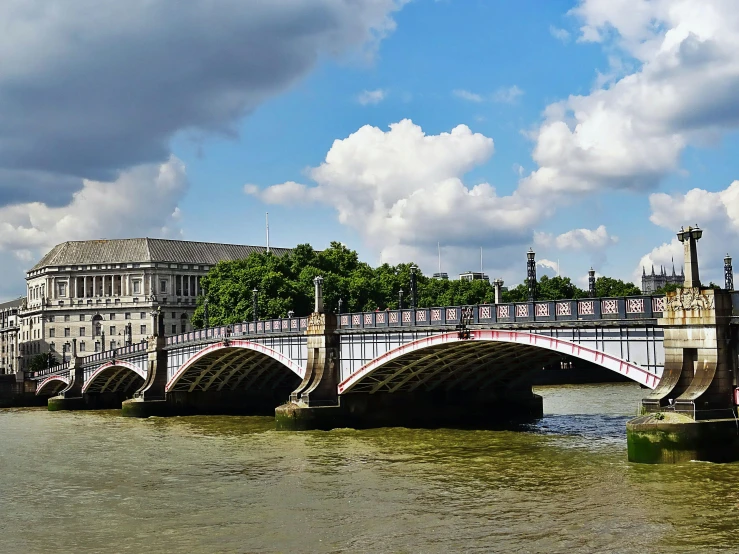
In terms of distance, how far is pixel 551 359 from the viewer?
46.5 meters

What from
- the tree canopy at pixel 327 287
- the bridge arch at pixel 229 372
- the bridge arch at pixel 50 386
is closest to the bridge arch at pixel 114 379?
the bridge arch at pixel 50 386

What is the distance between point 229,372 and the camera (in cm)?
6384

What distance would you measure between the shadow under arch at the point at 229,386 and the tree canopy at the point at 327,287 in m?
20.4

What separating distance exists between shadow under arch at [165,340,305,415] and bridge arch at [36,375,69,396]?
26.5m

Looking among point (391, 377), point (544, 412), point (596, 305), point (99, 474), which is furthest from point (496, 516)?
point (544, 412)

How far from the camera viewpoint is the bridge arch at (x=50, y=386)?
87125 millimetres

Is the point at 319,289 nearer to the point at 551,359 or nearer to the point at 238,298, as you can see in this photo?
the point at 551,359

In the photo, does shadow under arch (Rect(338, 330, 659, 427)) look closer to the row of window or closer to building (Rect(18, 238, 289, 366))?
building (Rect(18, 238, 289, 366))

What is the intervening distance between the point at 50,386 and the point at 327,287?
89.0ft

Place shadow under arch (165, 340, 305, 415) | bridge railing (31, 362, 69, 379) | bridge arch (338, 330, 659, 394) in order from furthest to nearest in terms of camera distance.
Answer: bridge railing (31, 362, 69, 379)
shadow under arch (165, 340, 305, 415)
bridge arch (338, 330, 659, 394)

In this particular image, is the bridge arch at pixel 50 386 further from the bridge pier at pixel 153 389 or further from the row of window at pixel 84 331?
the row of window at pixel 84 331

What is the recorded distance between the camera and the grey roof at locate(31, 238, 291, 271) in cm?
14325

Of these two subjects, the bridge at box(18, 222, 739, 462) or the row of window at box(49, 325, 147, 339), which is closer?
the bridge at box(18, 222, 739, 462)

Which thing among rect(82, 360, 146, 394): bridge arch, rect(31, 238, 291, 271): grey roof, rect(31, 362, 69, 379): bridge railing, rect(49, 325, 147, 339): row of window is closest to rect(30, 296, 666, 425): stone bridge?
rect(82, 360, 146, 394): bridge arch
